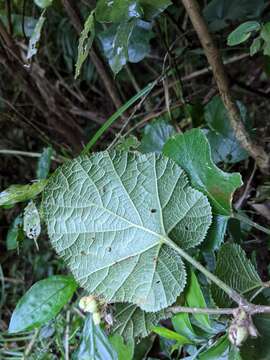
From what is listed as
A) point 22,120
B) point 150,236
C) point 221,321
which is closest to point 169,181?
point 150,236

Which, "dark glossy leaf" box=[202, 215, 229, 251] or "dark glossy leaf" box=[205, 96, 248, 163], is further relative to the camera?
"dark glossy leaf" box=[205, 96, 248, 163]

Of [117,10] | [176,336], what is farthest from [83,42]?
[176,336]

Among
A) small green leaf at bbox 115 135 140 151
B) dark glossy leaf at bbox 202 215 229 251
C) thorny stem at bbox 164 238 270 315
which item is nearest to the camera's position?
thorny stem at bbox 164 238 270 315

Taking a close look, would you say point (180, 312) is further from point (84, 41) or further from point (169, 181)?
point (84, 41)

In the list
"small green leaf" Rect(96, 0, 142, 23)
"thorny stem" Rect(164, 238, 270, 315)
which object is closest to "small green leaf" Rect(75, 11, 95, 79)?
"small green leaf" Rect(96, 0, 142, 23)

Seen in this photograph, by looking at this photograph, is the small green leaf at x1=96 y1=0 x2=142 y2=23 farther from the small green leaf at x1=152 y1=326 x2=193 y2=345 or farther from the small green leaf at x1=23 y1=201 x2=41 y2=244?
the small green leaf at x1=152 y1=326 x2=193 y2=345

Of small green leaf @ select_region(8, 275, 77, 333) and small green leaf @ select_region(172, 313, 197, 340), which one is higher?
small green leaf @ select_region(8, 275, 77, 333)
